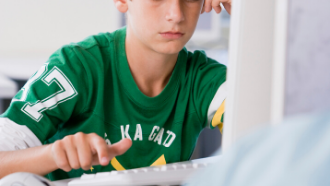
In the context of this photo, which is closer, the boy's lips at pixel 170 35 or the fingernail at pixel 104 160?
the fingernail at pixel 104 160

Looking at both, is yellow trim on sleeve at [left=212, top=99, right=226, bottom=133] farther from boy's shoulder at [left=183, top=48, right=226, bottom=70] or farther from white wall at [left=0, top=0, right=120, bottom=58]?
white wall at [left=0, top=0, right=120, bottom=58]

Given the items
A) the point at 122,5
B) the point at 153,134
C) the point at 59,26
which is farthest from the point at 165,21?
the point at 59,26

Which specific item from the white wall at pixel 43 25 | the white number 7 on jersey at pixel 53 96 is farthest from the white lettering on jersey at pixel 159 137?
the white wall at pixel 43 25

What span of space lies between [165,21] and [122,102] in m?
0.22

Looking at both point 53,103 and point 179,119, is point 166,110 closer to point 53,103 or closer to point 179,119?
point 179,119

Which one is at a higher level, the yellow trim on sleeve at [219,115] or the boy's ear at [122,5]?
Result: the boy's ear at [122,5]

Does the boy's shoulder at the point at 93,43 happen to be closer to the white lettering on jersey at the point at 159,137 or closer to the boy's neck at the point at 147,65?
the boy's neck at the point at 147,65

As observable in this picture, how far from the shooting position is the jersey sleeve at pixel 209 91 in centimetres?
76

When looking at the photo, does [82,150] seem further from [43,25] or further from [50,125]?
[43,25]

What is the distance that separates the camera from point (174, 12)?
0.65m

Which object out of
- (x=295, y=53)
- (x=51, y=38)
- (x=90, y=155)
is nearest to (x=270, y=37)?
(x=295, y=53)

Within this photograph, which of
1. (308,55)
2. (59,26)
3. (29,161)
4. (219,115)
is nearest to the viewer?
(308,55)

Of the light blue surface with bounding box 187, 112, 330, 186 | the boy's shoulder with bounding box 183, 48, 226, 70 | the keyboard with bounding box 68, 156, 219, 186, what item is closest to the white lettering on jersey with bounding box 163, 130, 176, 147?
the boy's shoulder with bounding box 183, 48, 226, 70

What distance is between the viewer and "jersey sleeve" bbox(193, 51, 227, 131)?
2.50 ft
